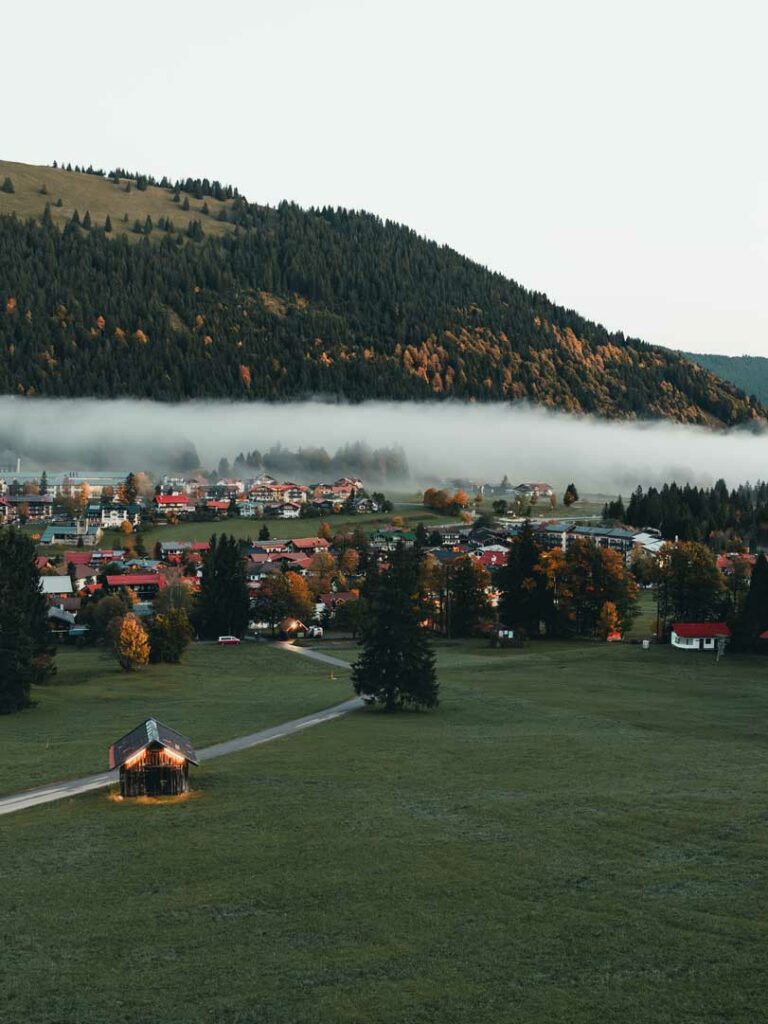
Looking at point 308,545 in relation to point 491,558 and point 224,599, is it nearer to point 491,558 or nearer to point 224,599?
point 491,558

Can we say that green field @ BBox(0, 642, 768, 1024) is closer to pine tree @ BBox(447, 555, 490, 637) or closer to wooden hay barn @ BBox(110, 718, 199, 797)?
wooden hay barn @ BBox(110, 718, 199, 797)

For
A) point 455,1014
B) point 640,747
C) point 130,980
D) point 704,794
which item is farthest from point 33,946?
point 640,747

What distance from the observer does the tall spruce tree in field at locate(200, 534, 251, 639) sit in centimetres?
10544

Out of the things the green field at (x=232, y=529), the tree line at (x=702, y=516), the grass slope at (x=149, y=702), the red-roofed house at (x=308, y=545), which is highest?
the tree line at (x=702, y=516)

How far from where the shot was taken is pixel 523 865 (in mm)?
35219

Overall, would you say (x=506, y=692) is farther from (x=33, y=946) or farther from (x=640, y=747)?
(x=33, y=946)

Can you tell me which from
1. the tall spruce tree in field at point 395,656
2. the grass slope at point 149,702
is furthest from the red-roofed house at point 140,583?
the tall spruce tree in field at point 395,656

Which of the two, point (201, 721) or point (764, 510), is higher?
point (764, 510)

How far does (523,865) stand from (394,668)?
34027 millimetres

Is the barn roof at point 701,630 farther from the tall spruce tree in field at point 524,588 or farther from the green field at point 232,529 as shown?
the green field at point 232,529

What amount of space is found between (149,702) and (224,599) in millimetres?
34180

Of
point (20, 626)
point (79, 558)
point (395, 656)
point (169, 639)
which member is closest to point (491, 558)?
point (79, 558)

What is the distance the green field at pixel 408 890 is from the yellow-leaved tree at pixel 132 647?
30.5m

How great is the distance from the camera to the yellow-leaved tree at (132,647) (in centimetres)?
8588
